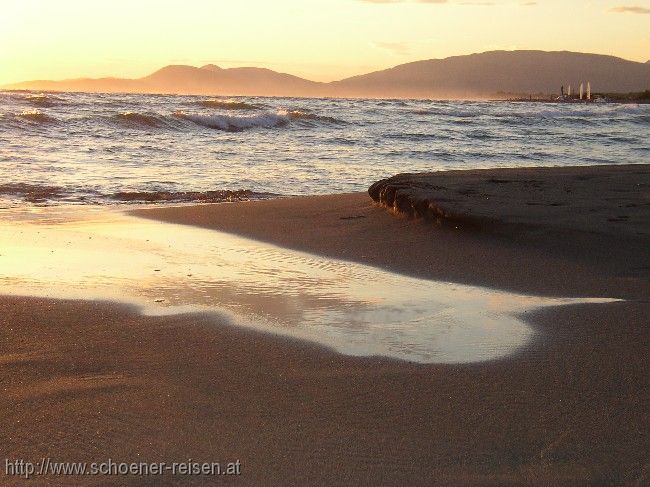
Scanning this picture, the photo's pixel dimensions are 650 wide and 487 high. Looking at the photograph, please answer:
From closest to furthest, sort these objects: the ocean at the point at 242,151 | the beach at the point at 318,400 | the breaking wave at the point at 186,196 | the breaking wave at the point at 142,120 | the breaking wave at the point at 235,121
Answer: the beach at the point at 318,400
the breaking wave at the point at 186,196
the ocean at the point at 242,151
the breaking wave at the point at 142,120
the breaking wave at the point at 235,121

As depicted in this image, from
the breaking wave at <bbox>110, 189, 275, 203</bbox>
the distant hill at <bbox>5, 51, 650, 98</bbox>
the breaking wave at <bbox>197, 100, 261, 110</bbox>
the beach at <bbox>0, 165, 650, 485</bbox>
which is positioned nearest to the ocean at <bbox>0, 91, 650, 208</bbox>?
the breaking wave at <bbox>110, 189, 275, 203</bbox>

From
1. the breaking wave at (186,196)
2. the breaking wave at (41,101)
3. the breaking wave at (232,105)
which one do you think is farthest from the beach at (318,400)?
the breaking wave at (232,105)

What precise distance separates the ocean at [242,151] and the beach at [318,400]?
5.76 metres

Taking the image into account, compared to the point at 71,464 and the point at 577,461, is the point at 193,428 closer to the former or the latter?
the point at 71,464

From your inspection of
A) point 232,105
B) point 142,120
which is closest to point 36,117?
point 142,120

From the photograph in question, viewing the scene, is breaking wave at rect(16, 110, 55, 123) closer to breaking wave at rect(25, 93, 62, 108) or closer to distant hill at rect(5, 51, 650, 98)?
breaking wave at rect(25, 93, 62, 108)

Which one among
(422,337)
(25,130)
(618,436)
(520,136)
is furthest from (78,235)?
(520,136)

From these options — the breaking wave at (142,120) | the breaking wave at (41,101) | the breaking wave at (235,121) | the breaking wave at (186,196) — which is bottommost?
the breaking wave at (186,196)

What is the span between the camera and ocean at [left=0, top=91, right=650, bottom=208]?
11.2 m

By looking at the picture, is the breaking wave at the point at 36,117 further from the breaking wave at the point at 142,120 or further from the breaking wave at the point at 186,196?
the breaking wave at the point at 186,196

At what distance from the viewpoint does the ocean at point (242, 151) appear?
1123 centimetres

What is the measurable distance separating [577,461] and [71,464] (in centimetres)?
142

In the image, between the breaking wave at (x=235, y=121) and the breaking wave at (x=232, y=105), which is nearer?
the breaking wave at (x=235, y=121)

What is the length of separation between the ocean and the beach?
5.76 m
